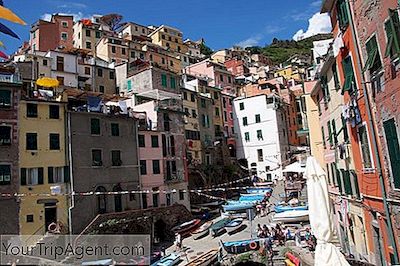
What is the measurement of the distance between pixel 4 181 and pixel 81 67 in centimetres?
2803

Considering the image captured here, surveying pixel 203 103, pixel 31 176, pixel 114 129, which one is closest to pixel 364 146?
pixel 114 129

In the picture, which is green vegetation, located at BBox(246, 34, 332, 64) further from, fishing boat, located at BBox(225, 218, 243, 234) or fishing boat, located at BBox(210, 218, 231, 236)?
fishing boat, located at BBox(210, 218, 231, 236)

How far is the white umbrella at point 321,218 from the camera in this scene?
11602mm

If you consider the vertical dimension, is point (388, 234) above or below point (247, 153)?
below

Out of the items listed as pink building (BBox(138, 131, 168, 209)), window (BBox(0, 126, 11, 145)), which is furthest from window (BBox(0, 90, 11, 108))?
pink building (BBox(138, 131, 168, 209))

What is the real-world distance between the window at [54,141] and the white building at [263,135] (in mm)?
35738

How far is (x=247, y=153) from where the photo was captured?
205 ft

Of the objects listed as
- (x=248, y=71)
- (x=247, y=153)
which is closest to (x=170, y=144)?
(x=247, y=153)

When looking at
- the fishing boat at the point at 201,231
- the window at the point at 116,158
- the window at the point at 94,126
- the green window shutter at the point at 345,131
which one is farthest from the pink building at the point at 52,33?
the green window shutter at the point at 345,131

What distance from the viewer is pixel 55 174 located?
31.0 m

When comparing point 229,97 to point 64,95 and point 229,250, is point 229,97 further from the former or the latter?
point 229,250

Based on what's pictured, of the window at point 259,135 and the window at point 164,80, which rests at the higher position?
the window at point 164,80

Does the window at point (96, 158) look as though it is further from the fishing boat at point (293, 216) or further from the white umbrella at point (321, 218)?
the white umbrella at point (321, 218)

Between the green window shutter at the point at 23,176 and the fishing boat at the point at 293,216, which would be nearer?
the green window shutter at the point at 23,176
